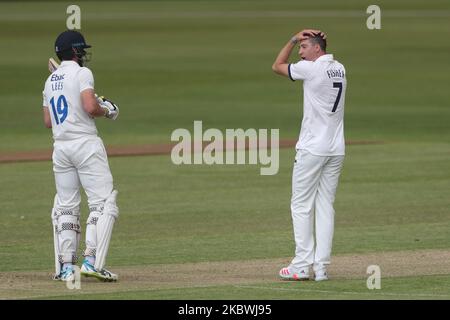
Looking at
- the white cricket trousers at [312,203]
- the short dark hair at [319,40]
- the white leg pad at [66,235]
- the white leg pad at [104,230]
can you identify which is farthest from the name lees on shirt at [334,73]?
the white leg pad at [66,235]

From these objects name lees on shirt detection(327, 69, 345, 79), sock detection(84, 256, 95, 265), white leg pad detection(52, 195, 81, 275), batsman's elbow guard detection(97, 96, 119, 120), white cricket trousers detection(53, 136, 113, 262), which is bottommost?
sock detection(84, 256, 95, 265)

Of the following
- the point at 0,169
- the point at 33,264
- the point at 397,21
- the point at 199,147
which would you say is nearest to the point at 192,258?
the point at 33,264

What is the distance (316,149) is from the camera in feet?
39.7

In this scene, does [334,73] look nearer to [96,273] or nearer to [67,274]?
[96,273]

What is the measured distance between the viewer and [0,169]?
78.1 ft

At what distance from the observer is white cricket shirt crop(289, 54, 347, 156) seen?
1205cm

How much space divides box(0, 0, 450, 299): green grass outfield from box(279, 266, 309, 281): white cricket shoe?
0.49 feet

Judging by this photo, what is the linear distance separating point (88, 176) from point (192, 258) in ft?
7.62

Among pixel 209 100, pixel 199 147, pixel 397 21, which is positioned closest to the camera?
pixel 199 147

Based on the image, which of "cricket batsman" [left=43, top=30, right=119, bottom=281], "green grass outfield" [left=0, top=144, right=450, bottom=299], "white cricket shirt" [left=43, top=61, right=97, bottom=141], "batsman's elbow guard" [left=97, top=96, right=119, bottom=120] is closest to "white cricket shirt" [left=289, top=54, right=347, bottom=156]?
"green grass outfield" [left=0, top=144, right=450, bottom=299]

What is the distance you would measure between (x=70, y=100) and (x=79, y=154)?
1.77ft

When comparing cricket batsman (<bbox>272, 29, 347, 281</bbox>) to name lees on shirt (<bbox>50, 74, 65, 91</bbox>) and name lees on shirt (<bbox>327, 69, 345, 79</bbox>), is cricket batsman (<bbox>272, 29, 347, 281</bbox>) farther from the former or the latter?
name lees on shirt (<bbox>50, 74, 65, 91</bbox>)

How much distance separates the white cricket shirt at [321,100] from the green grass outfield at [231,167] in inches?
54.3
